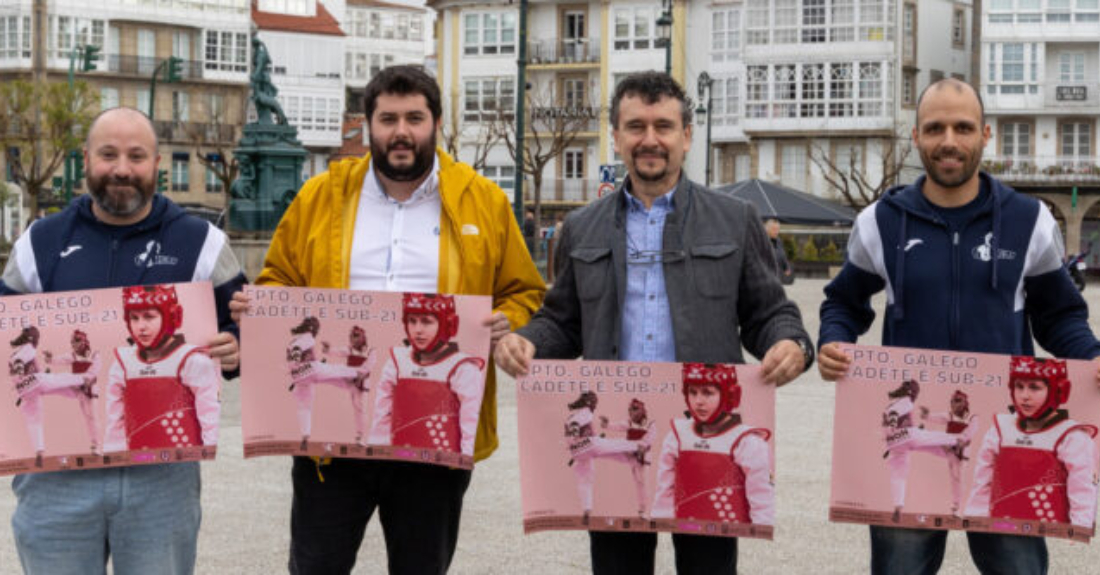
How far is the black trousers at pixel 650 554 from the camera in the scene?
211 inches

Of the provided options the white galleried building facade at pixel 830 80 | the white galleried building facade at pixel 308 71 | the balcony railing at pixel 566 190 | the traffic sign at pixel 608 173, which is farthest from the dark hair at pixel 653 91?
the white galleried building facade at pixel 308 71

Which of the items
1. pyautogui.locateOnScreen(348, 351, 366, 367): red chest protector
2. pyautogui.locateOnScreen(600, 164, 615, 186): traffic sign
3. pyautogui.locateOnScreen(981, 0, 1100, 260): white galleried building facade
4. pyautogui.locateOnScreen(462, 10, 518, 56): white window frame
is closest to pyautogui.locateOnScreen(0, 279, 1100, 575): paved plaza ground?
pyautogui.locateOnScreen(348, 351, 366, 367): red chest protector

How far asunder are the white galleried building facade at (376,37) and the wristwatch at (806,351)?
96.1 metres

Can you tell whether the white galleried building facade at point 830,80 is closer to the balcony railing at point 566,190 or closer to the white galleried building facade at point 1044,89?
the white galleried building facade at point 1044,89

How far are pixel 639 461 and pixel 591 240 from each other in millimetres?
697

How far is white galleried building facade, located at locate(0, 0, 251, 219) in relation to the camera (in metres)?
83.2

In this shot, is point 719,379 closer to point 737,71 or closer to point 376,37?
point 737,71

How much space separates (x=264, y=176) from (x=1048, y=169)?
4838 cm

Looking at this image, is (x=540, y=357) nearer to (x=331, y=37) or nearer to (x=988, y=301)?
(x=988, y=301)

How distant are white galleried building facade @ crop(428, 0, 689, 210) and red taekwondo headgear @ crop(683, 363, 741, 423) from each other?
235ft

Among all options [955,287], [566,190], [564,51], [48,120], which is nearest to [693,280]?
[955,287]

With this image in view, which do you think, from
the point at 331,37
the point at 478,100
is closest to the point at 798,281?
the point at 478,100

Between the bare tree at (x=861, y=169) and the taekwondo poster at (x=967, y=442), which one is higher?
the bare tree at (x=861, y=169)

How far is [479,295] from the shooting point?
18.2 feet
